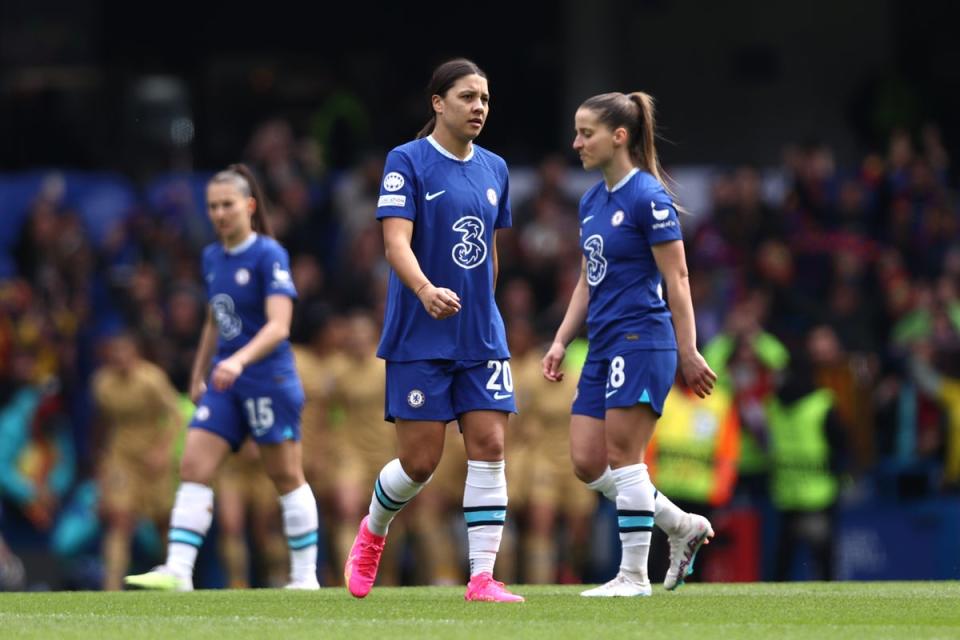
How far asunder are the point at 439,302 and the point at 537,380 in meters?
7.93

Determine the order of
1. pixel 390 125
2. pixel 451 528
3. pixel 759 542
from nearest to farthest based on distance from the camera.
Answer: pixel 759 542, pixel 451 528, pixel 390 125

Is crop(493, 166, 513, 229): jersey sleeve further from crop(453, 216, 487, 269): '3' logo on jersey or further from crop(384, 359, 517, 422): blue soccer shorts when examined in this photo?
crop(384, 359, 517, 422): blue soccer shorts

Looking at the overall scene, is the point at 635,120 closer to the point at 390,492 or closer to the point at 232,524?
the point at 390,492

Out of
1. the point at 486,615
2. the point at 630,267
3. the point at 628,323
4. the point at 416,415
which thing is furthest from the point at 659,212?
the point at 486,615

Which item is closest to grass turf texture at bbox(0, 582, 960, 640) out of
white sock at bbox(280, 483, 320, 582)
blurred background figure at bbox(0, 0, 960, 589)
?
white sock at bbox(280, 483, 320, 582)

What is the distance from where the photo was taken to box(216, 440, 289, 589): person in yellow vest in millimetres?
15938

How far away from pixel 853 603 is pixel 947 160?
11.7 m

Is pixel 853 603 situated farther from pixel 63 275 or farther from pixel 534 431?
pixel 63 275

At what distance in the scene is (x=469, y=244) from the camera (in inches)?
353

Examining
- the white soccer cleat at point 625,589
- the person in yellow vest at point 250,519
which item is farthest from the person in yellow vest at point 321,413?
the white soccer cleat at point 625,589

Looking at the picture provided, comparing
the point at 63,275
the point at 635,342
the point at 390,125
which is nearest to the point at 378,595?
the point at 635,342

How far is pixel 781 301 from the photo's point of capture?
1689cm

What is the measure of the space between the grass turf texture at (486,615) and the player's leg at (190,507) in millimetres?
702

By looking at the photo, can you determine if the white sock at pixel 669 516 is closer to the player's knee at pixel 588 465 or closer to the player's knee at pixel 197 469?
the player's knee at pixel 588 465
